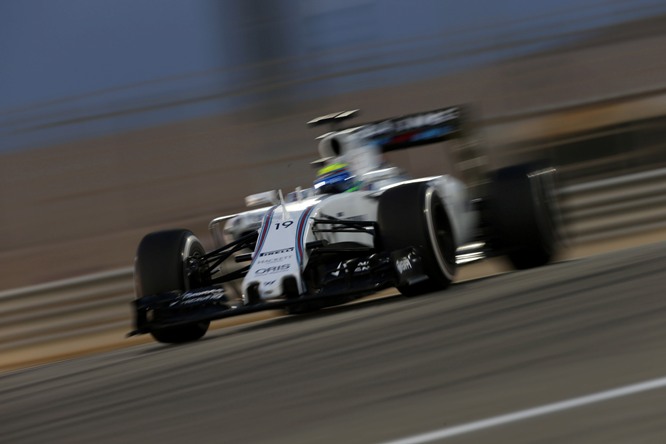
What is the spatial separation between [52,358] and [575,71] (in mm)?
8191

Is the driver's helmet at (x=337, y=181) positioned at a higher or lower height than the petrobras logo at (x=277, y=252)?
higher

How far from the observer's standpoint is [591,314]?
18.7 ft

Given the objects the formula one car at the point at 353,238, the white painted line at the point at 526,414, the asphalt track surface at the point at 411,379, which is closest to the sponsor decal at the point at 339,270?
the formula one car at the point at 353,238

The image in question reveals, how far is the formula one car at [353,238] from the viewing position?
7.53m

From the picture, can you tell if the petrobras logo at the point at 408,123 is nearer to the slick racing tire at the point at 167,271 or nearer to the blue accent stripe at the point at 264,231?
the blue accent stripe at the point at 264,231

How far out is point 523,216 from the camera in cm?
888

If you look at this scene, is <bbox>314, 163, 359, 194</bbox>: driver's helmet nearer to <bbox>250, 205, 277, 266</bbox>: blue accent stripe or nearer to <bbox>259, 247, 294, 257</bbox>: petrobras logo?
<bbox>250, 205, 277, 266</bbox>: blue accent stripe

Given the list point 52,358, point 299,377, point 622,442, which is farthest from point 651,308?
point 52,358

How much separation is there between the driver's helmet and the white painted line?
4867 mm

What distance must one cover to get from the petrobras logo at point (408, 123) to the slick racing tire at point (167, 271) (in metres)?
1.73

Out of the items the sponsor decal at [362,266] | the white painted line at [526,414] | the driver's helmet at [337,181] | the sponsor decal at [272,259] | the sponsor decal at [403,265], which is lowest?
the white painted line at [526,414]

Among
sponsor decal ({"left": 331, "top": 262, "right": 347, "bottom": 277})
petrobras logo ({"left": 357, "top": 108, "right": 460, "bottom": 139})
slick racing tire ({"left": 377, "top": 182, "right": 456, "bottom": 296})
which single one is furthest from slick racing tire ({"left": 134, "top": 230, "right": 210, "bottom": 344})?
petrobras logo ({"left": 357, "top": 108, "right": 460, "bottom": 139})

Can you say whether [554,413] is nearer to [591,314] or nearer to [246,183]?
[591,314]

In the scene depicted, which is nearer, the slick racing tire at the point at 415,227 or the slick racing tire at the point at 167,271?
the slick racing tire at the point at 415,227
